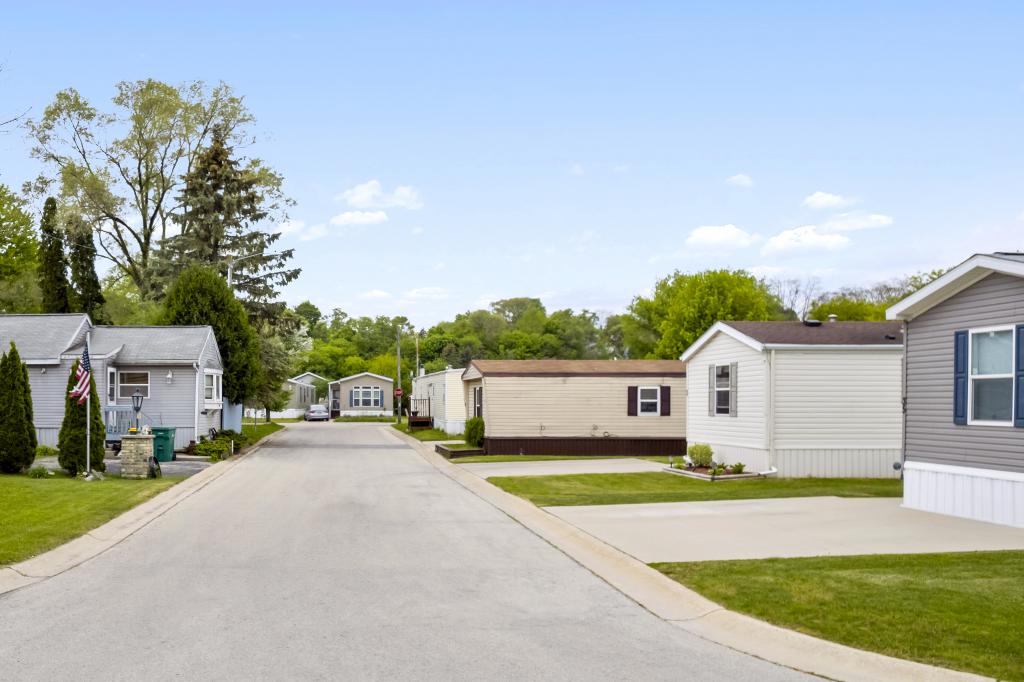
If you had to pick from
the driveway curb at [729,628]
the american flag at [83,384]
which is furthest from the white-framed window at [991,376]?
the american flag at [83,384]

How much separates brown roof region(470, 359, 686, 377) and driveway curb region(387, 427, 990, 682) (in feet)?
59.5

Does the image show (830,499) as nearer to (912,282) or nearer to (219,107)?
(219,107)

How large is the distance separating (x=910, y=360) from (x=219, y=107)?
40.1 meters

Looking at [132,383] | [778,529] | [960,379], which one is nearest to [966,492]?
[960,379]

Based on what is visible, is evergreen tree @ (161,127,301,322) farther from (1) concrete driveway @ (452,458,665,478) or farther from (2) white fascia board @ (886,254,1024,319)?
(2) white fascia board @ (886,254,1024,319)

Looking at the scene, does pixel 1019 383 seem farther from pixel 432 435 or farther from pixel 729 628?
pixel 432 435

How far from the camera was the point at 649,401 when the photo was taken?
3088cm

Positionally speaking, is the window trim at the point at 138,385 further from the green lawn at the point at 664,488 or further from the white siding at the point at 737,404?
the white siding at the point at 737,404

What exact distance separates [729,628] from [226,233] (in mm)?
39904

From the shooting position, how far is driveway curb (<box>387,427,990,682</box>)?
6246mm

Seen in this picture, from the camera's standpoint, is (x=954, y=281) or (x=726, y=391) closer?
(x=954, y=281)

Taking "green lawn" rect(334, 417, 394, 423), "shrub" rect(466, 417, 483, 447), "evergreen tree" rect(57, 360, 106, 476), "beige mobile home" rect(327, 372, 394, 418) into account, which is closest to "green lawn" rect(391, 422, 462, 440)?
"shrub" rect(466, 417, 483, 447)

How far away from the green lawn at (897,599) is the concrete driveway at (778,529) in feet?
2.45

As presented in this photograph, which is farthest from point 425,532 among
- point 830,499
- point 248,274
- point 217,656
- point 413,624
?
point 248,274
